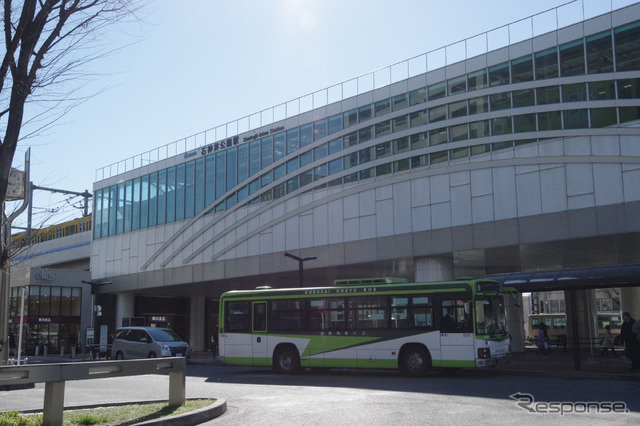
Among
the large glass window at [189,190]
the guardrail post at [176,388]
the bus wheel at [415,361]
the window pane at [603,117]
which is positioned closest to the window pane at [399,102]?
the window pane at [603,117]

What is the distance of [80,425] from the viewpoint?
9.41m

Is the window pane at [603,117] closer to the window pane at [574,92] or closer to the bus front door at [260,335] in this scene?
the window pane at [574,92]

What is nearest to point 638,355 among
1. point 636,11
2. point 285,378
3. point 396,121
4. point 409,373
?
point 409,373

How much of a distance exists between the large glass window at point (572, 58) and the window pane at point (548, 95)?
0.70 m

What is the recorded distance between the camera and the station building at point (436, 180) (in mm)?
25109

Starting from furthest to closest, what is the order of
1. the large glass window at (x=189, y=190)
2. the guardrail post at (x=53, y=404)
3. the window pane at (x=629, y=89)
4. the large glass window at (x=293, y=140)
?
the large glass window at (x=189, y=190) < the large glass window at (x=293, y=140) < the window pane at (x=629, y=89) < the guardrail post at (x=53, y=404)

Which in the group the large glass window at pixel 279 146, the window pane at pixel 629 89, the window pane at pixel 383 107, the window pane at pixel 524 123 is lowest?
the window pane at pixel 524 123

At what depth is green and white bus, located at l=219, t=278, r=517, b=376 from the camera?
59.7 feet

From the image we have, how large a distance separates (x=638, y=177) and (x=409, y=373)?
1220 cm

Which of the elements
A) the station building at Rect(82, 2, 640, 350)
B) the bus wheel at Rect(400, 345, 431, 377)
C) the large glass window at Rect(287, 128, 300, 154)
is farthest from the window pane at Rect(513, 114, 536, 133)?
the large glass window at Rect(287, 128, 300, 154)

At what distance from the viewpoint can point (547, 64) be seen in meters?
26.7

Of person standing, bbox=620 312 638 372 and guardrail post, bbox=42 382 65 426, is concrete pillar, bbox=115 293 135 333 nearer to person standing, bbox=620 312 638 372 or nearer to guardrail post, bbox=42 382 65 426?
person standing, bbox=620 312 638 372

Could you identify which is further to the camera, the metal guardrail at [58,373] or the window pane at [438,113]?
the window pane at [438,113]

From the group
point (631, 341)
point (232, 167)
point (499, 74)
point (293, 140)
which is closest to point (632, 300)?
point (499, 74)
